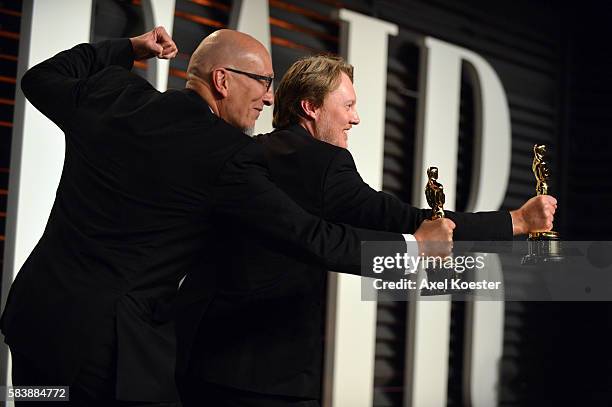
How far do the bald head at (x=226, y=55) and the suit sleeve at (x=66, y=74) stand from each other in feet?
0.78

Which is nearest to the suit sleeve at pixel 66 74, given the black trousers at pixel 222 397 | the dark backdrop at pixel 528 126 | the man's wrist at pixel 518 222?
the black trousers at pixel 222 397

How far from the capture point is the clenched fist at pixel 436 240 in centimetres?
225

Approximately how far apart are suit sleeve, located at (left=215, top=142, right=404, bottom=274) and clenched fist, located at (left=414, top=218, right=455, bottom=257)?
181mm

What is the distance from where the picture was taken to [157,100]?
2.19 m

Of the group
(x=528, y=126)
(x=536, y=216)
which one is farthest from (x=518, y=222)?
(x=528, y=126)

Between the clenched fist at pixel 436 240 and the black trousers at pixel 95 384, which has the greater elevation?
the clenched fist at pixel 436 240

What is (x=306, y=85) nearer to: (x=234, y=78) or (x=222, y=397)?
(x=234, y=78)

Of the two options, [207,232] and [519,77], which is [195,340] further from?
[519,77]

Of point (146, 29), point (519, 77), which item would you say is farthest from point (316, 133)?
point (519, 77)

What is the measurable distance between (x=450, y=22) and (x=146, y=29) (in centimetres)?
234

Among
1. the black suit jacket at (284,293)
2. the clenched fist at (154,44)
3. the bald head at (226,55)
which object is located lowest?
the black suit jacket at (284,293)

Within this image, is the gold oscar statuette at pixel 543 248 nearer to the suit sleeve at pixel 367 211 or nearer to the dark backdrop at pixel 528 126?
the suit sleeve at pixel 367 211

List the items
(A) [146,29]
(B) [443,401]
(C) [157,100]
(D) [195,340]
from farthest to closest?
(B) [443,401] → (A) [146,29] → (D) [195,340] → (C) [157,100]

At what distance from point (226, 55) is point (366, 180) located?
272 cm
